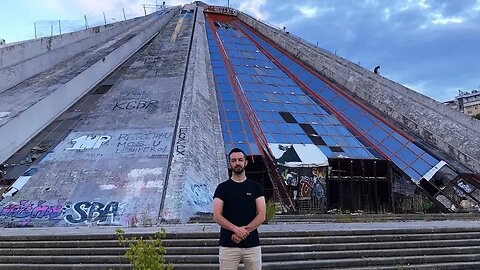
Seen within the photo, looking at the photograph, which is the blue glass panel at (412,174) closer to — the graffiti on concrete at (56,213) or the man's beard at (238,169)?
the graffiti on concrete at (56,213)

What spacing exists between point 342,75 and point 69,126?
11174mm

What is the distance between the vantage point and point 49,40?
75.9 ft

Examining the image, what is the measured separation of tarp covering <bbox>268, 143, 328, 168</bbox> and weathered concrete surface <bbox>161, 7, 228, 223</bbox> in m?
1.69

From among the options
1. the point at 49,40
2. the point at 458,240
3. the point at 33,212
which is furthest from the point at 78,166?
the point at 49,40

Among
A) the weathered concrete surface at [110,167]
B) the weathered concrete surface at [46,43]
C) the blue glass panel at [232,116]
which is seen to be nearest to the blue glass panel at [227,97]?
the blue glass panel at [232,116]

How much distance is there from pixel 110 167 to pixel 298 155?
17.5 feet

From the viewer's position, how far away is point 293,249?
584cm

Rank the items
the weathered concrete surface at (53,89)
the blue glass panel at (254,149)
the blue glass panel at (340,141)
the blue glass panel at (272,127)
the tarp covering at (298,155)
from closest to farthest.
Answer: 1. the weathered concrete surface at (53,89)
2. the tarp covering at (298,155)
3. the blue glass panel at (254,149)
4. the blue glass panel at (340,141)
5. the blue glass panel at (272,127)

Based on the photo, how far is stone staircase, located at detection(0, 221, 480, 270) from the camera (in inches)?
220

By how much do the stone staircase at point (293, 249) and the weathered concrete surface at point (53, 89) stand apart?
6.73 meters

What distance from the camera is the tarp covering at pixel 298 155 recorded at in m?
13.3

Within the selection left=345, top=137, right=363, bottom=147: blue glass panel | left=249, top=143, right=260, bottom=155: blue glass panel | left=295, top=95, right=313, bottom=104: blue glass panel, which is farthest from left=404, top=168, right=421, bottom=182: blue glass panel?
left=295, top=95, right=313, bottom=104: blue glass panel

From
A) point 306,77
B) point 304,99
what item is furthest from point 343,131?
point 306,77

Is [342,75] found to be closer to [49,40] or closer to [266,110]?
[266,110]
